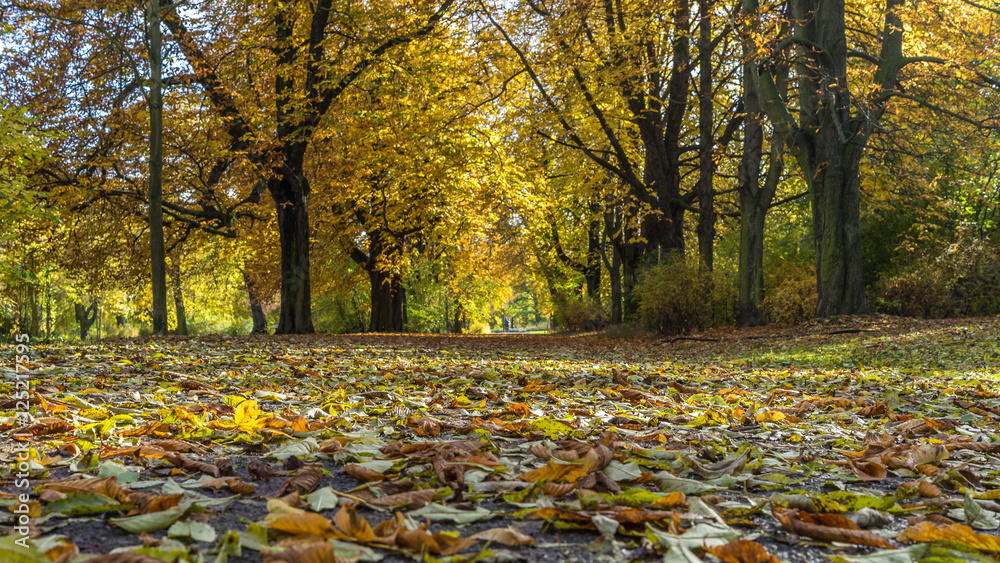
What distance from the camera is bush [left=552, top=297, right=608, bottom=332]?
2422cm

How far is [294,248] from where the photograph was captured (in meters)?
15.2

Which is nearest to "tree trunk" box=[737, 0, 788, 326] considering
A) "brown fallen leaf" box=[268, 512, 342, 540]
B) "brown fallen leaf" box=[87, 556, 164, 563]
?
"brown fallen leaf" box=[268, 512, 342, 540]

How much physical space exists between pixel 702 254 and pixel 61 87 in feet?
48.5

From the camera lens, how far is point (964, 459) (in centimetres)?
277

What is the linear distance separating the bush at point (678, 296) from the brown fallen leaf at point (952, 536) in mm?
11215

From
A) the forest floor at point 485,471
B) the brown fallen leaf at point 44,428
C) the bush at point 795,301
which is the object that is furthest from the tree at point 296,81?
the brown fallen leaf at point 44,428

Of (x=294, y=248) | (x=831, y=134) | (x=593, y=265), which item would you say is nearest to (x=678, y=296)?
(x=831, y=134)

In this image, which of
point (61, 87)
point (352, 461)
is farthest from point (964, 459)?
point (61, 87)

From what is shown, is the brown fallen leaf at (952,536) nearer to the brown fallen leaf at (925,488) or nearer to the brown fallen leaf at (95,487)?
the brown fallen leaf at (925,488)

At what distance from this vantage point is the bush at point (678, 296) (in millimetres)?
12688

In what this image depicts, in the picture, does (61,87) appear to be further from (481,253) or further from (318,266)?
(481,253)

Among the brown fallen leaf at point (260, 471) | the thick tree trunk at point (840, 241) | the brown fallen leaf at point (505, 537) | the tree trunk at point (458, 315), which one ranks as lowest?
the tree trunk at point (458, 315)

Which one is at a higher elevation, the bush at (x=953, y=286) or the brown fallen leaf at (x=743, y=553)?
the bush at (x=953, y=286)

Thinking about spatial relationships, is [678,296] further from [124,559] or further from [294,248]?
[124,559]
